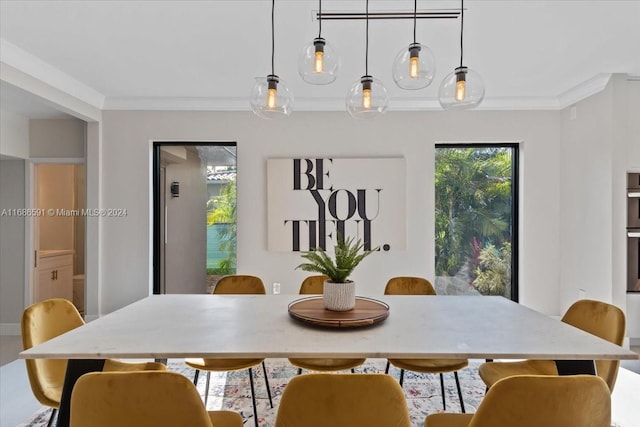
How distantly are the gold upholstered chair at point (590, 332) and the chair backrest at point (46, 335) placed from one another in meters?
2.11

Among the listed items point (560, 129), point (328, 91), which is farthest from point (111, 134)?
point (560, 129)

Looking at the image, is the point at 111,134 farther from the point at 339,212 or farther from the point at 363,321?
the point at 363,321

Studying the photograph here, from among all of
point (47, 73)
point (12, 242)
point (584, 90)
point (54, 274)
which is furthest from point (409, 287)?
point (54, 274)

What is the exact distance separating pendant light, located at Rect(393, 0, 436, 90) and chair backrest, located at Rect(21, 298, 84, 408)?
6.84ft

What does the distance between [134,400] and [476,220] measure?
3.84 m

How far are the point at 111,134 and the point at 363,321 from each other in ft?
12.0

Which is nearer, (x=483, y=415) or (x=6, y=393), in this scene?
(x=483, y=415)

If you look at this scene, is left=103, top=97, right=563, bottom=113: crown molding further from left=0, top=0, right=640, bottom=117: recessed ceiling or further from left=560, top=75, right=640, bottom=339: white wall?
left=560, top=75, right=640, bottom=339: white wall

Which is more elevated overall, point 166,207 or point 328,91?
point 328,91

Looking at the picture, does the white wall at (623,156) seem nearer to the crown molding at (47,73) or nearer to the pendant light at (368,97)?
the pendant light at (368,97)

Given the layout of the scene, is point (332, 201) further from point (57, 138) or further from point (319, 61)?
point (57, 138)

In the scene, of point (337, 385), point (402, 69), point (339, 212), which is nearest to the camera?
point (337, 385)

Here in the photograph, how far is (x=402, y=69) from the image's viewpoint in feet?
5.69

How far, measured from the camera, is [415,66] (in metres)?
1.69
